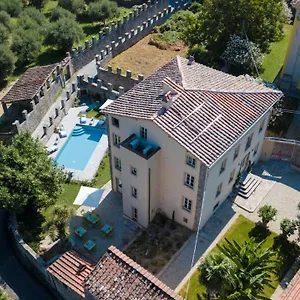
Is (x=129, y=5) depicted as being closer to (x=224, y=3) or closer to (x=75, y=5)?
(x=75, y=5)

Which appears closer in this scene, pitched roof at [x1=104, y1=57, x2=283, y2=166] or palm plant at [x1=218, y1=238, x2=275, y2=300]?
palm plant at [x1=218, y1=238, x2=275, y2=300]

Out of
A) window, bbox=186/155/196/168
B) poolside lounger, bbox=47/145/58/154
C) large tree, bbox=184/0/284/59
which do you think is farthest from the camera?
large tree, bbox=184/0/284/59

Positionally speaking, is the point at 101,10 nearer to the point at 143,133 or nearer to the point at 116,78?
the point at 116,78

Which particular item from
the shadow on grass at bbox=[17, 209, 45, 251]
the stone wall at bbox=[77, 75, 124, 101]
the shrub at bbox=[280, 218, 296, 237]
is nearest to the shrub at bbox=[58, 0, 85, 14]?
the stone wall at bbox=[77, 75, 124, 101]

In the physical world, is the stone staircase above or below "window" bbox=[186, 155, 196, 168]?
below

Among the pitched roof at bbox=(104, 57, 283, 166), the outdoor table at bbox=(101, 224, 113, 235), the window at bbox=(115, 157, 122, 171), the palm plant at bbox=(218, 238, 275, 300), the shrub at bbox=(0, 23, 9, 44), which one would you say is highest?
the pitched roof at bbox=(104, 57, 283, 166)

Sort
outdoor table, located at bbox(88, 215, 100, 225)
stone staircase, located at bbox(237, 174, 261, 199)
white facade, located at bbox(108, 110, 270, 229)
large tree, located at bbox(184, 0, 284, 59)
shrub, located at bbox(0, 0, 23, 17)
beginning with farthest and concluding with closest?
1. shrub, located at bbox(0, 0, 23, 17)
2. large tree, located at bbox(184, 0, 284, 59)
3. stone staircase, located at bbox(237, 174, 261, 199)
4. outdoor table, located at bbox(88, 215, 100, 225)
5. white facade, located at bbox(108, 110, 270, 229)

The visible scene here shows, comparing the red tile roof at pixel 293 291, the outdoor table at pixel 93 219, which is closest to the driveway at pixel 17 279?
the outdoor table at pixel 93 219

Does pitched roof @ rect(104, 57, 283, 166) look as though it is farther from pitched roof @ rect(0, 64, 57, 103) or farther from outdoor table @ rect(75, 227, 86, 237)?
pitched roof @ rect(0, 64, 57, 103)
